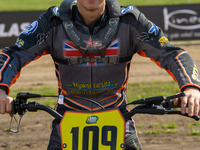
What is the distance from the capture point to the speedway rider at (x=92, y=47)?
11.4 feet

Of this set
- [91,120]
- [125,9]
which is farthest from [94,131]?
[125,9]

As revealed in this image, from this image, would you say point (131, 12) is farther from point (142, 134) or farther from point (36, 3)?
point (36, 3)

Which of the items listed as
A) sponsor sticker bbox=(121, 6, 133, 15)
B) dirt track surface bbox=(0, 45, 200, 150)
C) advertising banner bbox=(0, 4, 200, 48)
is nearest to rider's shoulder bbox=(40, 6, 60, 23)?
sponsor sticker bbox=(121, 6, 133, 15)

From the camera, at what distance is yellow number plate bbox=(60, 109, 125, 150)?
284 cm

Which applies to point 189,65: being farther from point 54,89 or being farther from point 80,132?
point 54,89

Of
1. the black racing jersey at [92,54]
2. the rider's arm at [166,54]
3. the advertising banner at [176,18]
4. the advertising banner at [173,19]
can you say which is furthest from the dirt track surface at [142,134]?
the advertising banner at [176,18]

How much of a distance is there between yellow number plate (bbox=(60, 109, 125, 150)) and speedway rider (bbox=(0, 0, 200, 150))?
539mm

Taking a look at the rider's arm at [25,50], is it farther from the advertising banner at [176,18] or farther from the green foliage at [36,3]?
the green foliage at [36,3]

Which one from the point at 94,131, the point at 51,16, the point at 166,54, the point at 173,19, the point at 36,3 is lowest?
the point at 94,131

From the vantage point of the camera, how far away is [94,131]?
286 cm

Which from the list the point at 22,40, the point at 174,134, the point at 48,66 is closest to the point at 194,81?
the point at 22,40

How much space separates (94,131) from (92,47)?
0.89 metres

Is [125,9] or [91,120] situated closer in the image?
[91,120]

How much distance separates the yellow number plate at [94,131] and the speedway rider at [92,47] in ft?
1.77
